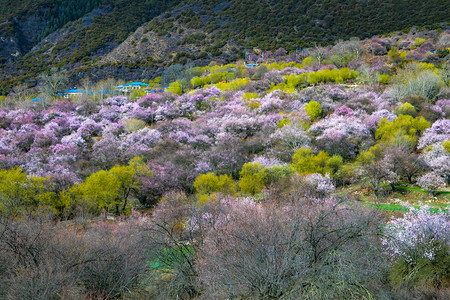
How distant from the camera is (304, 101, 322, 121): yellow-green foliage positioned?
127 ft

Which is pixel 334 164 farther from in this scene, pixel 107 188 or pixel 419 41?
pixel 419 41

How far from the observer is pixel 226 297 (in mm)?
9227

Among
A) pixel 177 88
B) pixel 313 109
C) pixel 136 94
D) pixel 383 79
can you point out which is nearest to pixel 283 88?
pixel 313 109

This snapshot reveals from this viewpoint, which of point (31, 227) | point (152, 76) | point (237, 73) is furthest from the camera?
point (152, 76)

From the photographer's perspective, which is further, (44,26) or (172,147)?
(44,26)

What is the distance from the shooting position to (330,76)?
163 feet

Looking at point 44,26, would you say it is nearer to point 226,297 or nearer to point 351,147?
point 351,147

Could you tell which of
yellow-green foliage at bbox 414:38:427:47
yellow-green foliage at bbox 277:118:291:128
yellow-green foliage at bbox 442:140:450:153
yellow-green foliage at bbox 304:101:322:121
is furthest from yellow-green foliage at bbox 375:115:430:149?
yellow-green foliage at bbox 414:38:427:47

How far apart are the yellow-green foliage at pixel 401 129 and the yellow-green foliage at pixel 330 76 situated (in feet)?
58.3

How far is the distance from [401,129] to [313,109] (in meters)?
11.1

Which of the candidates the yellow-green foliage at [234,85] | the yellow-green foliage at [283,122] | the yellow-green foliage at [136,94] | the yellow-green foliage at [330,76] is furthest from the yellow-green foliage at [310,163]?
the yellow-green foliage at [136,94]

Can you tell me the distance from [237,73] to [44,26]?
69694 mm

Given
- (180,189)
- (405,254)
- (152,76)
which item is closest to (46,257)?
(405,254)

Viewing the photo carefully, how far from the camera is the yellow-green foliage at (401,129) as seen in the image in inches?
1118
